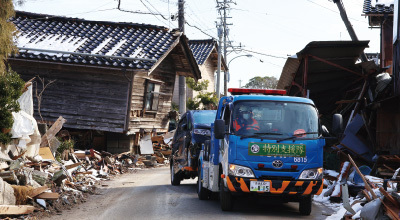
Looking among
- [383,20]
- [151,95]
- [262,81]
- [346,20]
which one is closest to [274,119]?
[346,20]

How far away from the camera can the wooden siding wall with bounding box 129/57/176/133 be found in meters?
24.9

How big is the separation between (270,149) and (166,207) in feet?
8.77

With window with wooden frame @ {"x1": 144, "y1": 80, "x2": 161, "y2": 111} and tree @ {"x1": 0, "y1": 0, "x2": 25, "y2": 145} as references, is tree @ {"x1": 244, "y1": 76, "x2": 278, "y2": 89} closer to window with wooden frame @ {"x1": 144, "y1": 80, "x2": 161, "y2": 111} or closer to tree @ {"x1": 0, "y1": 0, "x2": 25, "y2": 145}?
window with wooden frame @ {"x1": 144, "y1": 80, "x2": 161, "y2": 111}

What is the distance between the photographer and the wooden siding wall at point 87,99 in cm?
2400

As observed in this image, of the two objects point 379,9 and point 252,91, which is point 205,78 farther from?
point 252,91

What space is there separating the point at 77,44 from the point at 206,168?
1429 centimetres

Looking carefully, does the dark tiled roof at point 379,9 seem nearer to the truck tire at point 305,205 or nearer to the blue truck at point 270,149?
the blue truck at point 270,149

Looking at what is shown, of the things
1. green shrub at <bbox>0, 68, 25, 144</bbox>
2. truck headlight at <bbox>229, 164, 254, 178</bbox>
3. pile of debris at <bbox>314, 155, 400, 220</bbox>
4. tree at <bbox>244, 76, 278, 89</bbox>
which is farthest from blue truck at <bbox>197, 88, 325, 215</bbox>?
tree at <bbox>244, 76, 278, 89</bbox>

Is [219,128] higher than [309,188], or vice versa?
[219,128]

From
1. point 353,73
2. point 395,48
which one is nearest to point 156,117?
point 353,73

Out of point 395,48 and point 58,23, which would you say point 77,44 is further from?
point 395,48

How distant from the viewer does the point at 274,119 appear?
10867 mm

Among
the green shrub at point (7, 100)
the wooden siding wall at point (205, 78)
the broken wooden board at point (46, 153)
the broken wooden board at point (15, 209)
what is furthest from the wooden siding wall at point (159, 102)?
the wooden siding wall at point (205, 78)

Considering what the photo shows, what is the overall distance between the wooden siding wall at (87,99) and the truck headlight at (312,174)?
14443 mm
